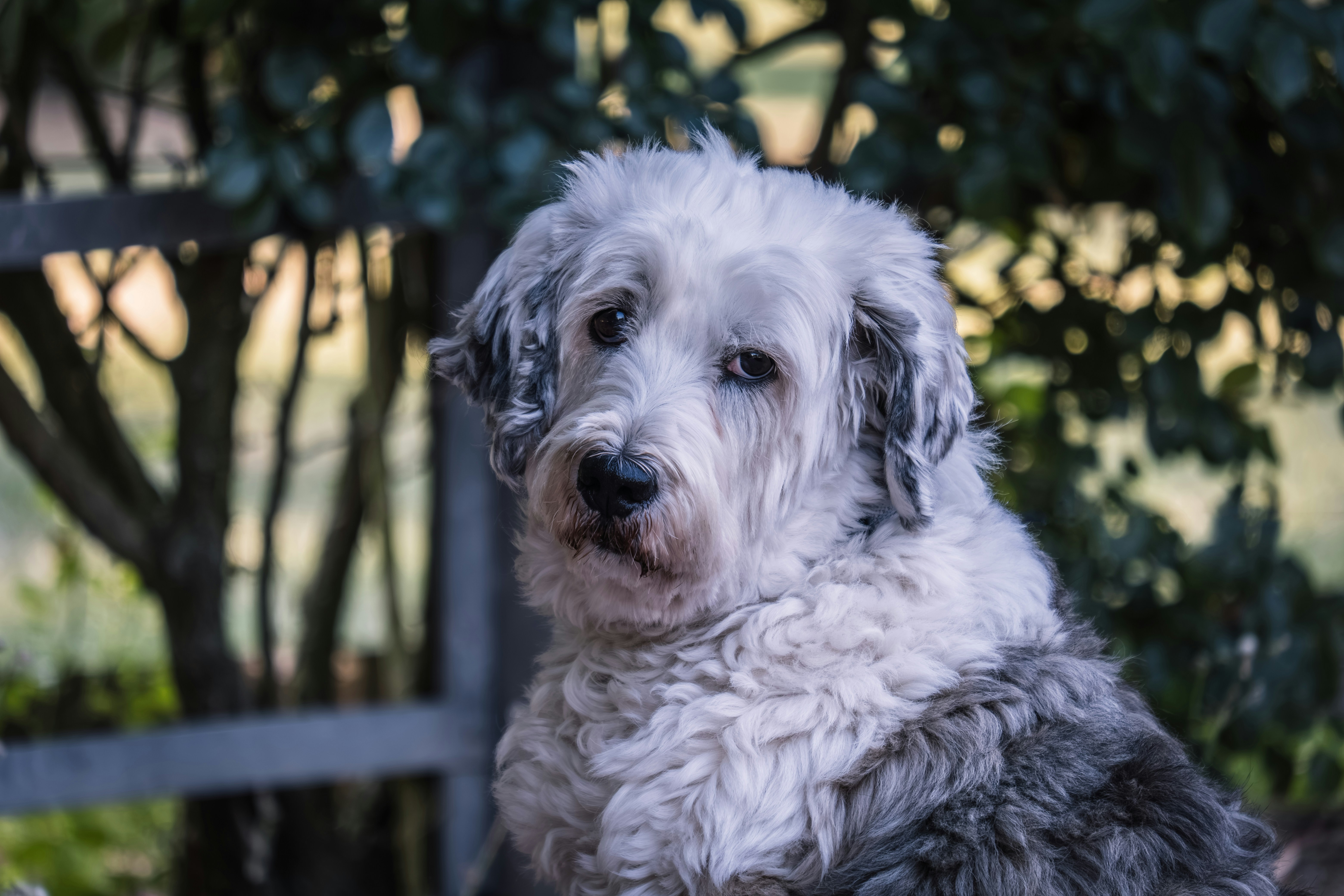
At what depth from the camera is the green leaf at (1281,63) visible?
2096 millimetres

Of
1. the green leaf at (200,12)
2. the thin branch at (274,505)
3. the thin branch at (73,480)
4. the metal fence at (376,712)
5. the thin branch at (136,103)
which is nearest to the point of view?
the green leaf at (200,12)

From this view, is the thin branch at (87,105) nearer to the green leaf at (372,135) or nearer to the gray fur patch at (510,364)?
the green leaf at (372,135)

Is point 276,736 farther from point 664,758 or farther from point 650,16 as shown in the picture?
point 650,16

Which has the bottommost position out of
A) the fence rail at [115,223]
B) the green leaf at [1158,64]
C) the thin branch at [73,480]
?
the thin branch at [73,480]

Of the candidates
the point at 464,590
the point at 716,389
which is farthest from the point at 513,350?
the point at 464,590

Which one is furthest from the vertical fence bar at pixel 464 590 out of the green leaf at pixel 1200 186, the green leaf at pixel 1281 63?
the green leaf at pixel 1281 63

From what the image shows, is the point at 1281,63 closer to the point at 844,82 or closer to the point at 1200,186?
the point at 1200,186

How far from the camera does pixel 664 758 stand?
1.59m

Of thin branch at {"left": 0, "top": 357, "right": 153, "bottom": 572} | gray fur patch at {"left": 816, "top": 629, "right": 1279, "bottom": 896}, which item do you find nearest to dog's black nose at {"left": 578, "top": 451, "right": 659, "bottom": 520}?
gray fur patch at {"left": 816, "top": 629, "right": 1279, "bottom": 896}

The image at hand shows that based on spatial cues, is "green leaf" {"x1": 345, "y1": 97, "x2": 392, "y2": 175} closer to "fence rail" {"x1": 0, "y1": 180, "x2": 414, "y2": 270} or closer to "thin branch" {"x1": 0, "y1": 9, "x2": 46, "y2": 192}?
"fence rail" {"x1": 0, "y1": 180, "x2": 414, "y2": 270}

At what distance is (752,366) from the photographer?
5.61 feet

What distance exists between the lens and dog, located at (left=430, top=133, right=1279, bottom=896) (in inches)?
59.3

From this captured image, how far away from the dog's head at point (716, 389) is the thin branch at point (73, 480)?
172cm

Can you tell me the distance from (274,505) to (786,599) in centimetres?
211
